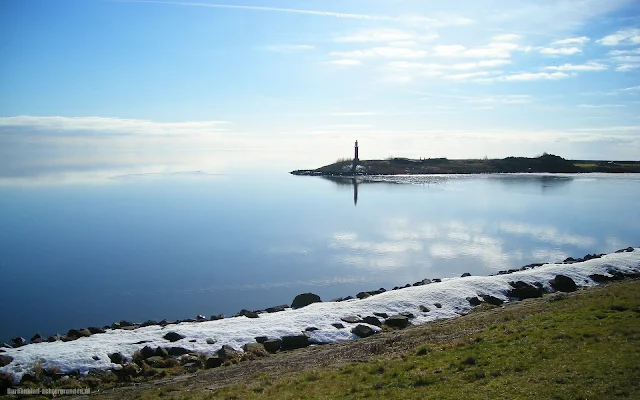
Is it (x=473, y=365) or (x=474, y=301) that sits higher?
(x=473, y=365)

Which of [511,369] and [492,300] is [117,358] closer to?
[511,369]

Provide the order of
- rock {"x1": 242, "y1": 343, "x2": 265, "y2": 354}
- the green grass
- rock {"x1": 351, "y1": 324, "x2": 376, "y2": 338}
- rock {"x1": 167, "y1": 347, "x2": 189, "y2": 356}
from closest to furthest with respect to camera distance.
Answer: the green grass, rock {"x1": 167, "y1": 347, "x2": 189, "y2": 356}, rock {"x1": 242, "y1": 343, "x2": 265, "y2": 354}, rock {"x1": 351, "y1": 324, "x2": 376, "y2": 338}

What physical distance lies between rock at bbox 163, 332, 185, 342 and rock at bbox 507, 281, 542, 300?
64.2ft

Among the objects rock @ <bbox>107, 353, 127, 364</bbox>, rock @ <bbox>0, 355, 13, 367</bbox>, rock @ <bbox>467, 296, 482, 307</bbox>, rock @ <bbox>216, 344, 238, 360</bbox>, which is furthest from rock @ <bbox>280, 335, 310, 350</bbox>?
rock @ <bbox>467, 296, 482, 307</bbox>

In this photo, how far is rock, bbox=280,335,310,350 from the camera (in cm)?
2128

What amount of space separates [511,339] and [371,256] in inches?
1155

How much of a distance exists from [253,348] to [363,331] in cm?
539

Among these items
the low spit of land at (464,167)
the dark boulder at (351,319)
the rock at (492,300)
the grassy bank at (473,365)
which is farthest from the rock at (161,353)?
the low spit of land at (464,167)

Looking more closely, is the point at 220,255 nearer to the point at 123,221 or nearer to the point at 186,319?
the point at 186,319

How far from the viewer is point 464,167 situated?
186375 millimetres

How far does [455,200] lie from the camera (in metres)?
90.7

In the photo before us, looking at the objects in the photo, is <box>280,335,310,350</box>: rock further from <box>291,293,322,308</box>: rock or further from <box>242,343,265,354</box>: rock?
<box>291,293,322,308</box>: rock

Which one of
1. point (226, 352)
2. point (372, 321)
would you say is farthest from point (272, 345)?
point (372, 321)

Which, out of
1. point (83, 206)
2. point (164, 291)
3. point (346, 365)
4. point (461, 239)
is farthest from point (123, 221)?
point (346, 365)
